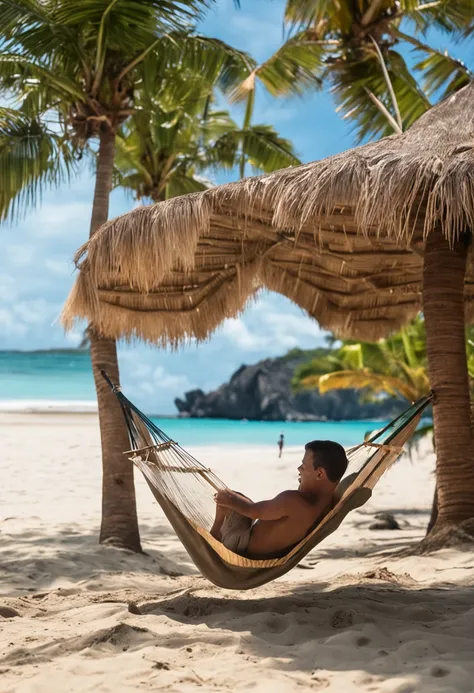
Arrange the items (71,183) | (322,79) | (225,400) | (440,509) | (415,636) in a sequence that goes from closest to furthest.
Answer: (415,636), (440,509), (71,183), (322,79), (225,400)

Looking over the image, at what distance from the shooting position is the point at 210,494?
3273 millimetres

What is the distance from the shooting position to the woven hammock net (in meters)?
2.92

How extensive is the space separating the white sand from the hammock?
0.57 feet

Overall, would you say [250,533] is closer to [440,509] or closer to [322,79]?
[440,509]

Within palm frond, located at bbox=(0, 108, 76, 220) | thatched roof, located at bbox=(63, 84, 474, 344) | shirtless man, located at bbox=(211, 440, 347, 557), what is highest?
palm frond, located at bbox=(0, 108, 76, 220)

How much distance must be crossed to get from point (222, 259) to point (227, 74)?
2.52 m

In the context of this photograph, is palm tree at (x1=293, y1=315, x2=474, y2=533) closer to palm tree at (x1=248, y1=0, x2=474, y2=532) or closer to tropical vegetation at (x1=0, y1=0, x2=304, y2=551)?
palm tree at (x1=248, y1=0, x2=474, y2=532)

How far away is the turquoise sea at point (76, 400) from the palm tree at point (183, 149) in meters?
25.4

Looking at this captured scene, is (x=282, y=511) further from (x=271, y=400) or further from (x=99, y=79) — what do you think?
(x=271, y=400)

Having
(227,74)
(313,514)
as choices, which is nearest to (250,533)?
(313,514)

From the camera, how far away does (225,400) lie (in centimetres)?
4706

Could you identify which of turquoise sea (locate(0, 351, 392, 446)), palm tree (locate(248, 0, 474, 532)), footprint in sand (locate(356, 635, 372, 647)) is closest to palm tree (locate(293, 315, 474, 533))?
palm tree (locate(248, 0, 474, 532))

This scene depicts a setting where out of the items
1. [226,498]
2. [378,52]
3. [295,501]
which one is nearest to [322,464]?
[295,501]

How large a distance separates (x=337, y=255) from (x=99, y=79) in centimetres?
219
